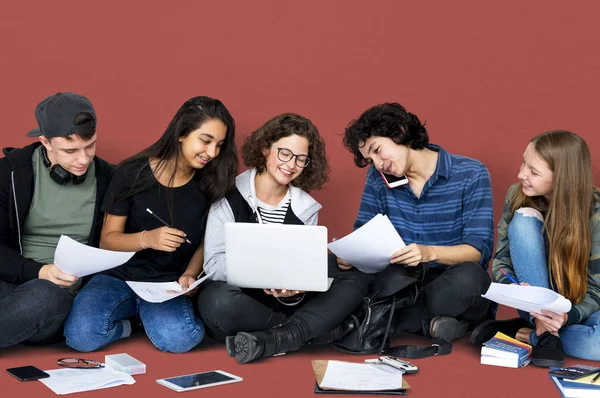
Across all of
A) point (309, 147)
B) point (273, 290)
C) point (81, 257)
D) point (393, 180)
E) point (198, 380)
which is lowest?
point (198, 380)

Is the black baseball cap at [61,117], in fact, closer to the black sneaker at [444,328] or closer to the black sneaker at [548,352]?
the black sneaker at [444,328]

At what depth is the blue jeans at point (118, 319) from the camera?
263cm

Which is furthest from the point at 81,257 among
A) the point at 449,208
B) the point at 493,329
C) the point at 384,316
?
the point at 493,329

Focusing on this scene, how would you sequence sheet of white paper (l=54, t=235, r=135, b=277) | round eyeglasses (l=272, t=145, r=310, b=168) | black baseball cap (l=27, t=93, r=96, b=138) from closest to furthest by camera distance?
sheet of white paper (l=54, t=235, r=135, b=277), black baseball cap (l=27, t=93, r=96, b=138), round eyeglasses (l=272, t=145, r=310, b=168)

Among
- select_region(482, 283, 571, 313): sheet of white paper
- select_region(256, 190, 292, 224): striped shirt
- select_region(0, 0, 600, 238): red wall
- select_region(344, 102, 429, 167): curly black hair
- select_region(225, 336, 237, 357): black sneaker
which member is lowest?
select_region(225, 336, 237, 357): black sneaker

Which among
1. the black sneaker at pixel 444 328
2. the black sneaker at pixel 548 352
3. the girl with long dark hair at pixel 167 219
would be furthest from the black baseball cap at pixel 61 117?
the black sneaker at pixel 548 352

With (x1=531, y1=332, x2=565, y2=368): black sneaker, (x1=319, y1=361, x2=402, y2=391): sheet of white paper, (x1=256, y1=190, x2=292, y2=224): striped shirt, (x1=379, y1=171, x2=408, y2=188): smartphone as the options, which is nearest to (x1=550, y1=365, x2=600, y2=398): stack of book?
(x1=531, y1=332, x2=565, y2=368): black sneaker

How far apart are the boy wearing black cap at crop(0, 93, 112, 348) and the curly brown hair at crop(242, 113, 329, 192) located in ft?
2.06

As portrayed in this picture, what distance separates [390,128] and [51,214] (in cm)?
139

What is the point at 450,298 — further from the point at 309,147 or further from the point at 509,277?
the point at 309,147

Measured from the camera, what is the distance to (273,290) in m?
2.62

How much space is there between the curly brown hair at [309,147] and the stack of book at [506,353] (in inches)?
37.3

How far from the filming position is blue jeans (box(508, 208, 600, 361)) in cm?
264

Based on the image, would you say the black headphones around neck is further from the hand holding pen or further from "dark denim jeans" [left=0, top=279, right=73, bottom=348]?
"dark denim jeans" [left=0, top=279, right=73, bottom=348]
